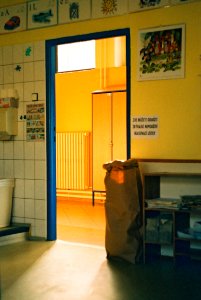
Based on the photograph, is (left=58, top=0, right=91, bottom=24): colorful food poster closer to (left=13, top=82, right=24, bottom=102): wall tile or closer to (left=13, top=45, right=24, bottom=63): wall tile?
(left=13, top=45, right=24, bottom=63): wall tile

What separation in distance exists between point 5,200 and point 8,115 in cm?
92

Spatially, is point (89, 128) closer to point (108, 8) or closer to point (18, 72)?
point (18, 72)

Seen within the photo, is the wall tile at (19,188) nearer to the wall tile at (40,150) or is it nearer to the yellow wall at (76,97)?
the wall tile at (40,150)

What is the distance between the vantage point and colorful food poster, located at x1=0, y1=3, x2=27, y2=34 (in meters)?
3.80

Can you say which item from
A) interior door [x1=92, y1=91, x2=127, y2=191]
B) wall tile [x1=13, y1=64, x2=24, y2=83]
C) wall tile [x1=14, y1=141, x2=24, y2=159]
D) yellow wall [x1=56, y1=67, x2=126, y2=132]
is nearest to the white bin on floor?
wall tile [x1=14, y1=141, x2=24, y2=159]

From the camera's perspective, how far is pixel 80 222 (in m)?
4.45

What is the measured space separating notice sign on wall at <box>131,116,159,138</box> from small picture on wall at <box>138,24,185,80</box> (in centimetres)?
38

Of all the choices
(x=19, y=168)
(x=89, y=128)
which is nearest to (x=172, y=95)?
(x=19, y=168)

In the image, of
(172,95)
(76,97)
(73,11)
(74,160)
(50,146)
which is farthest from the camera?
(76,97)

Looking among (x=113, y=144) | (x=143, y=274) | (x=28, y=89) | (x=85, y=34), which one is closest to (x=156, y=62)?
(x=85, y=34)

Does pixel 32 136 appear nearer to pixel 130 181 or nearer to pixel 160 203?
pixel 130 181

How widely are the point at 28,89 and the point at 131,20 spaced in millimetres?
1327

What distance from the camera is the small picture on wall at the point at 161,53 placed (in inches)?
121

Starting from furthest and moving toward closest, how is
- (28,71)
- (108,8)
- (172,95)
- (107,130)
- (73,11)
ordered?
(107,130) < (28,71) < (73,11) < (108,8) < (172,95)
